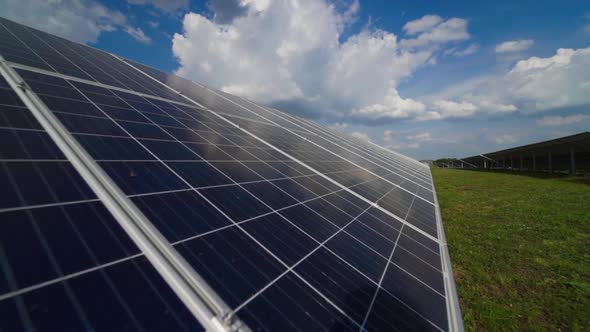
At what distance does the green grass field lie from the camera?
664 cm

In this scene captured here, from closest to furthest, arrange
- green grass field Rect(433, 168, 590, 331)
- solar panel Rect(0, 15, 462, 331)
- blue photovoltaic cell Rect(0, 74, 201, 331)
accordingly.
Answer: blue photovoltaic cell Rect(0, 74, 201, 331), solar panel Rect(0, 15, 462, 331), green grass field Rect(433, 168, 590, 331)

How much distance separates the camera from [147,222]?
279 cm

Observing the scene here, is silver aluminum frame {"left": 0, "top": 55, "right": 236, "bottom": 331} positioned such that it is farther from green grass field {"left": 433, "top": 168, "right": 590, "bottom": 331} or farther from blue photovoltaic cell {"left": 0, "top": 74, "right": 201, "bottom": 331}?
green grass field {"left": 433, "top": 168, "right": 590, "bottom": 331}

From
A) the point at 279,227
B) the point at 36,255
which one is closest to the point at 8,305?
the point at 36,255

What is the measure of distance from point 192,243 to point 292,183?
349 centimetres

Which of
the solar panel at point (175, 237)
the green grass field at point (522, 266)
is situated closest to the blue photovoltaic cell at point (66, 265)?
the solar panel at point (175, 237)

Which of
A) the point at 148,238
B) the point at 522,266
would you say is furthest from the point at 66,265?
the point at 522,266

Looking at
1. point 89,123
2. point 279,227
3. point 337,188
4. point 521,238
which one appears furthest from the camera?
point 521,238

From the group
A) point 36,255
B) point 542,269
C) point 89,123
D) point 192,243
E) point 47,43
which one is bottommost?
point 542,269

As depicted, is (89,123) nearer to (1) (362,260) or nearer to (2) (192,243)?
(2) (192,243)

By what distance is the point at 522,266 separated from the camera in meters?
9.16

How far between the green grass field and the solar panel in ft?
9.69

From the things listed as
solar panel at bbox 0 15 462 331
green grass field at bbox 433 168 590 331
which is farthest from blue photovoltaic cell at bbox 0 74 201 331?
green grass field at bbox 433 168 590 331

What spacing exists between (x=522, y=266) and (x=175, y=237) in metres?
12.2
